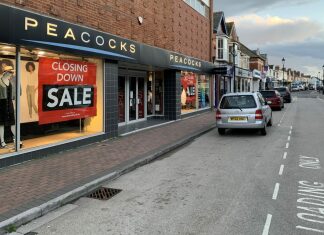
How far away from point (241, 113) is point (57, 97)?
22.0 feet

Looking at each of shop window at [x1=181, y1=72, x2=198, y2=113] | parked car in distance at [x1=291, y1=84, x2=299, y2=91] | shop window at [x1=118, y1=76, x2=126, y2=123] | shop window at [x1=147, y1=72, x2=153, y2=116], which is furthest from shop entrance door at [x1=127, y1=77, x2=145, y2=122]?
parked car in distance at [x1=291, y1=84, x2=299, y2=91]

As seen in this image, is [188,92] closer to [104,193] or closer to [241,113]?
[241,113]

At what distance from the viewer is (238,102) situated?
13875mm

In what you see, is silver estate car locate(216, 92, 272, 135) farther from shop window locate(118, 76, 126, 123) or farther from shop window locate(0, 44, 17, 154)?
shop window locate(0, 44, 17, 154)

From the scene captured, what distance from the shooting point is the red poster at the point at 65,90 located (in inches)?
384

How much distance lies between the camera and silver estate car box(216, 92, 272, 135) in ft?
44.2

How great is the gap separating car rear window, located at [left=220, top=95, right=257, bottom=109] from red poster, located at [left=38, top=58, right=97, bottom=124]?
4.99 metres

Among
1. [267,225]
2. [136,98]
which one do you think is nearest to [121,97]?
[136,98]

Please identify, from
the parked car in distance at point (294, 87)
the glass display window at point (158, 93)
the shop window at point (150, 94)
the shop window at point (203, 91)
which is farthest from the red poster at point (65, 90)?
the parked car in distance at point (294, 87)

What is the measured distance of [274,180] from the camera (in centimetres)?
739

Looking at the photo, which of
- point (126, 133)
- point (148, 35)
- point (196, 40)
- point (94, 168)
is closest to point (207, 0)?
point (196, 40)

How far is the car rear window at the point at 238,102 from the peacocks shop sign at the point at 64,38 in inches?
149

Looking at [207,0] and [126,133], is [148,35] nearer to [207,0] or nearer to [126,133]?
[126,133]

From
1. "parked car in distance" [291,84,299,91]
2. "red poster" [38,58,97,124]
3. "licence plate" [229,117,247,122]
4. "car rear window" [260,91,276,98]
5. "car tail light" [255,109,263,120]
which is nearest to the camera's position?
"red poster" [38,58,97,124]
